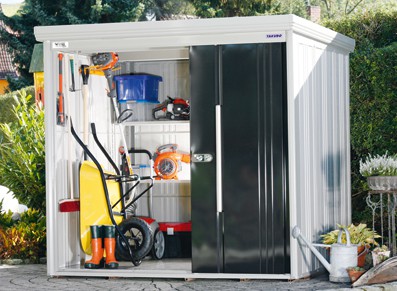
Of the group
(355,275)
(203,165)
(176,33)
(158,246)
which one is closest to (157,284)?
(203,165)

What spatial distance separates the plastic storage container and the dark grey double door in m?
1.46

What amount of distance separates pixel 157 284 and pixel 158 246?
4.46ft

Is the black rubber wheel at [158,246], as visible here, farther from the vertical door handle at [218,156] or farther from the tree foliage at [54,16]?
the tree foliage at [54,16]

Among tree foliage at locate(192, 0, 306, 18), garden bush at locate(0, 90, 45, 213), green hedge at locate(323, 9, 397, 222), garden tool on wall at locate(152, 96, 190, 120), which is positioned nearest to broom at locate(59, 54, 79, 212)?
garden tool on wall at locate(152, 96, 190, 120)

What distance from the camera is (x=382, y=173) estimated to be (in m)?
9.52

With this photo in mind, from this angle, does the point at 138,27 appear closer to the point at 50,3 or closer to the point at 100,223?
the point at 100,223

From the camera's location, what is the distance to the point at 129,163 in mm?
10078

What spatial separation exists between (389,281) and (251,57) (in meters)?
2.29

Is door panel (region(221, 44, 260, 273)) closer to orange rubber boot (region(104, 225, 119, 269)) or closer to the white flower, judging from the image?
orange rubber boot (region(104, 225, 119, 269))

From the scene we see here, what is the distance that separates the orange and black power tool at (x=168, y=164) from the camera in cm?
1008

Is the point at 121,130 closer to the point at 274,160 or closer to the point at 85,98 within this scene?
the point at 85,98

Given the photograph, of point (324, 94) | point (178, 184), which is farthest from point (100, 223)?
point (324, 94)

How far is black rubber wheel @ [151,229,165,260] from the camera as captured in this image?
9.89m

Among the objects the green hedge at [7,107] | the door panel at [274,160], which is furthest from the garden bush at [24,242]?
the green hedge at [7,107]
